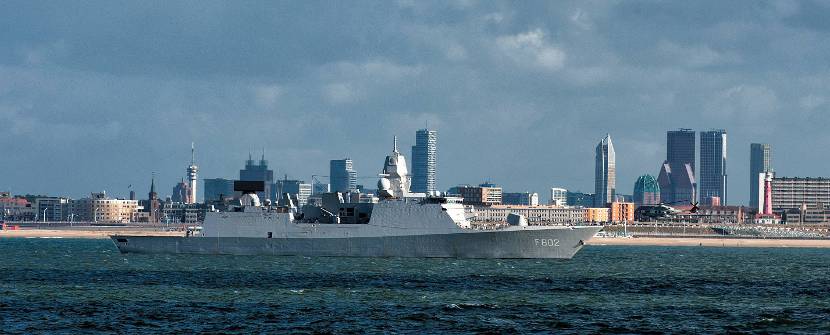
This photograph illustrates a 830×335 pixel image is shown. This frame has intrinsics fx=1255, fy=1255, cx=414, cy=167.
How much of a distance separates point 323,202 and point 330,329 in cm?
4765

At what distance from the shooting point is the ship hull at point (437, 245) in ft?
265

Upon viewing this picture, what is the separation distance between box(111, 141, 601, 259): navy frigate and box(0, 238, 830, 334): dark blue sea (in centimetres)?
355

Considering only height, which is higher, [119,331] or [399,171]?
[399,171]

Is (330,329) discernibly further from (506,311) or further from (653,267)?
(653,267)

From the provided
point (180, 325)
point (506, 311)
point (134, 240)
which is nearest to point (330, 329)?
point (180, 325)

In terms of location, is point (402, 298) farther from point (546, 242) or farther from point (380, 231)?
point (546, 242)

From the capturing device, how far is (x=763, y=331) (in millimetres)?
39312

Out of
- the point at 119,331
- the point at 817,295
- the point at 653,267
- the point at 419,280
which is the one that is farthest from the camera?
the point at 653,267

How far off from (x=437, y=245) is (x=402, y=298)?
30.5 metres

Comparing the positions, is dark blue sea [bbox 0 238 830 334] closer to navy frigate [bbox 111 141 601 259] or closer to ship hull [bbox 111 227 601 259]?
ship hull [bbox 111 227 601 259]

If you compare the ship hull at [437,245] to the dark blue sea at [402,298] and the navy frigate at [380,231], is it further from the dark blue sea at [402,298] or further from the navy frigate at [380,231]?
the dark blue sea at [402,298]

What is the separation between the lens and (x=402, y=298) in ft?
165

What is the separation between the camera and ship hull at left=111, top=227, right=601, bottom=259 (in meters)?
80.8

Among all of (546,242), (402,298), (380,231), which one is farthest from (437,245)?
(402,298)
